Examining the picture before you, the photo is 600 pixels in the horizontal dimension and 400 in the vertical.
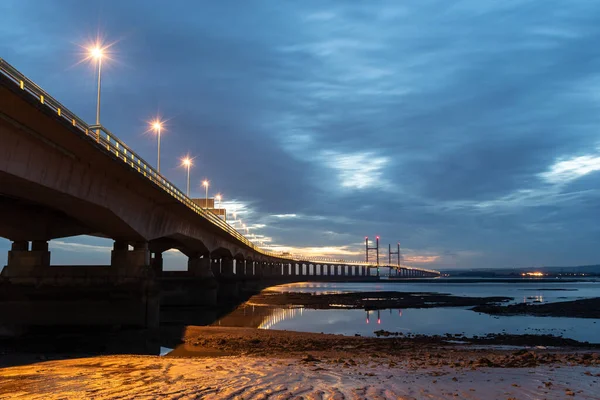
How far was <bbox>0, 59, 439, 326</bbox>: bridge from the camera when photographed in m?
18.5

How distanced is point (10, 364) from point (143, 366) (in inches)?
210

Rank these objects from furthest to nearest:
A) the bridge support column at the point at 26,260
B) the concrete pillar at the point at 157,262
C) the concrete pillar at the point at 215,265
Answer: the concrete pillar at the point at 215,265 → the concrete pillar at the point at 157,262 → the bridge support column at the point at 26,260

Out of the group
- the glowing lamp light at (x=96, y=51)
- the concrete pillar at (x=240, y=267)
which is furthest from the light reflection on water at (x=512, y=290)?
the glowing lamp light at (x=96, y=51)

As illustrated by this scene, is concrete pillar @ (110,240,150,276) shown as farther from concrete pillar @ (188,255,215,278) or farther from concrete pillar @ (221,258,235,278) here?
concrete pillar @ (221,258,235,278)

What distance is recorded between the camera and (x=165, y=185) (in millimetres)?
33938

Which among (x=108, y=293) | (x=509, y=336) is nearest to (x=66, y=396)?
(x=108, y=293)

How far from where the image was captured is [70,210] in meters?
26.5

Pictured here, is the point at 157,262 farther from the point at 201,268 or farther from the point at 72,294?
the point at 72,294

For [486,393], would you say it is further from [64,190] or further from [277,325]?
[277,325]

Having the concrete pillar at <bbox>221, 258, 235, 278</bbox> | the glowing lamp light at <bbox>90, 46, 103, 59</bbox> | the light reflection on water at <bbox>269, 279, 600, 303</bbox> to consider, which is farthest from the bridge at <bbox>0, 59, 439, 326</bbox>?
the light reflection on water at <bbox>269, 279, 600, 303</bbox>

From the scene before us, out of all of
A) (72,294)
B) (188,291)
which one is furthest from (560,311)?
(72,294)

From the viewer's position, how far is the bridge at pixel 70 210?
18484 mm

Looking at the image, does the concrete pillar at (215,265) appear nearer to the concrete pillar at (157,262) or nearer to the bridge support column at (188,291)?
the concrete pillar at (157,262)

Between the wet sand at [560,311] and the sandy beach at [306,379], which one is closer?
the sandy beach at [306,379]
